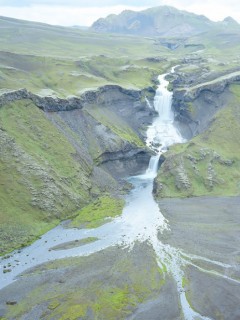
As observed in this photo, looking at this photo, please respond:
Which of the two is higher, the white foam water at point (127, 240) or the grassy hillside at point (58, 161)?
the grassy hillside at point (58, 161)

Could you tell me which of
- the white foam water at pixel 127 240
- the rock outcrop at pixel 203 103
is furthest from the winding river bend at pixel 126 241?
the rock outcrop at pixel 203 103

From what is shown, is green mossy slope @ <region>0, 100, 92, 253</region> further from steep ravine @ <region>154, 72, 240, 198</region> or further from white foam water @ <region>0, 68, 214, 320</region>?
steep ravine @ <region>154, 72, 240, 198</region>

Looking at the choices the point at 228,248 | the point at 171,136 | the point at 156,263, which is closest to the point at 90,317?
the point at 156,263

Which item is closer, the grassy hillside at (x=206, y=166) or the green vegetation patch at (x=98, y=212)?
the green vegetation patch at (x=98, y=212)

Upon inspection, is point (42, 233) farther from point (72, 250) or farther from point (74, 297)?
point (74, 297)

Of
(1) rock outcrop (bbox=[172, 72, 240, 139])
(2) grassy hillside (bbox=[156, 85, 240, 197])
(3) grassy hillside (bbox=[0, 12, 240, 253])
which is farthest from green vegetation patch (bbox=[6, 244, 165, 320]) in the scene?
(1) rock outcrop (bbox=[172, 72, 240, 139])

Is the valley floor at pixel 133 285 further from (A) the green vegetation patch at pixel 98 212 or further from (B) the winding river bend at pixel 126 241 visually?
(A) the green vegetation patch at pixel 98 212

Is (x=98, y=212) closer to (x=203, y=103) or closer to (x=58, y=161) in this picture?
(x=58, y=161)
